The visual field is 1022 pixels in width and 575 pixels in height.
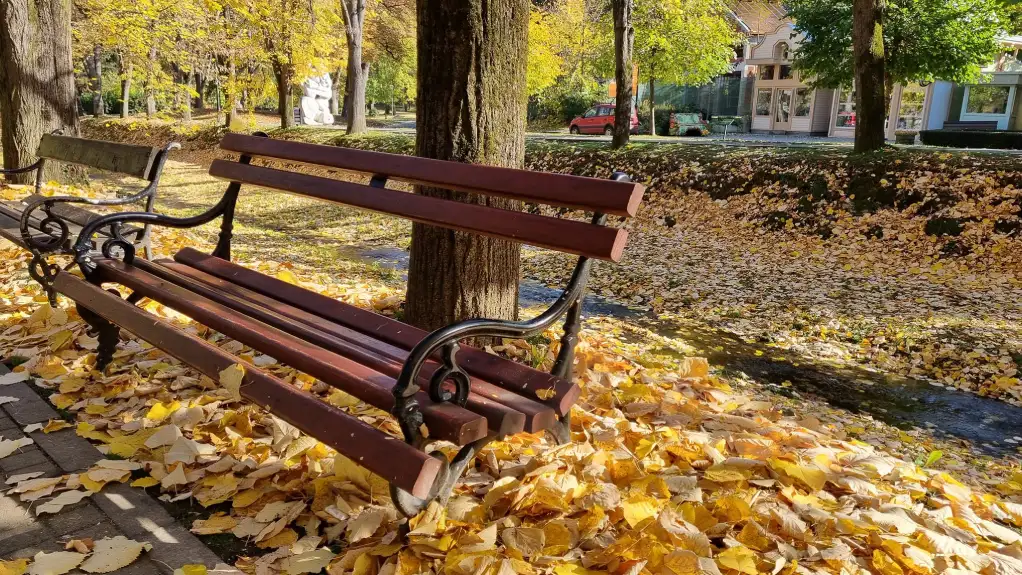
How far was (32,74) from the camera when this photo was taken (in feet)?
27.5

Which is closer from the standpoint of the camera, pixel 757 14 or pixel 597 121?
pixel 597 121

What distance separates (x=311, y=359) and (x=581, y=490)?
93cm

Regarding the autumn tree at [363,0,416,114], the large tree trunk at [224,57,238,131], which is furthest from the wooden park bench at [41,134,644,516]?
the autumn tree at [363,0,416,114]

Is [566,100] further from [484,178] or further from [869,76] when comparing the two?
[484,178]

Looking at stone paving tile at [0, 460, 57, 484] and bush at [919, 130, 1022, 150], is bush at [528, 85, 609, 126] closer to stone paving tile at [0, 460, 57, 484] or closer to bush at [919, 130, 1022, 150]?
bush at [919, 130, 1022, 150]

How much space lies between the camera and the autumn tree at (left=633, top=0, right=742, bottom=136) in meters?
23.8

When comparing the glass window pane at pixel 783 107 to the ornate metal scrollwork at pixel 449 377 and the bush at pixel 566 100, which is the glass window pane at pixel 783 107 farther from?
the ornate metal scrollwork at pixel 449 377

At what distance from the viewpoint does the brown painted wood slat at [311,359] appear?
1.86m

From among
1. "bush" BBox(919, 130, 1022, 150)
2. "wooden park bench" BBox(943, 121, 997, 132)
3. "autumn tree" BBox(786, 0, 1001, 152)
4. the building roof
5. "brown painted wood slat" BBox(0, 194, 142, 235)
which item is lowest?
"brown painted wood slat" BBox(0, 194, 142, 235)

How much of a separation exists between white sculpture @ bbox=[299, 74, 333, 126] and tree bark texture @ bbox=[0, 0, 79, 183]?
26.9 metres

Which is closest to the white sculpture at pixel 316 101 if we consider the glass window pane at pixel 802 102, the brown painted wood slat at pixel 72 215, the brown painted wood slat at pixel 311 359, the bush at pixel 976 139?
the glass window pane at pixel 802 102

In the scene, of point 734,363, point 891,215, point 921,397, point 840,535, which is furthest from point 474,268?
point 891,215

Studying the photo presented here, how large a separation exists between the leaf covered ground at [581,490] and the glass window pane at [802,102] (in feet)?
117

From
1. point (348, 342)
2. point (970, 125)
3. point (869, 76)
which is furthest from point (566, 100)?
point (348, 342)
